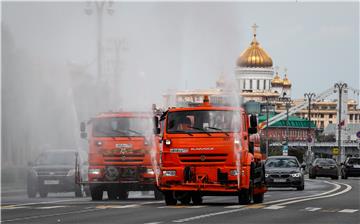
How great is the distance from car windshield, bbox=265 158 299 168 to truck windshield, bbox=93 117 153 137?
48.4 feet

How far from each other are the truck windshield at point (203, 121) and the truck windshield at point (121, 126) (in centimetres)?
504

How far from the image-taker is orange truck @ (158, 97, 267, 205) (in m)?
28.3

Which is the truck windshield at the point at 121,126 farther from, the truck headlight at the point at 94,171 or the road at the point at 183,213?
the road at the point at 183,213

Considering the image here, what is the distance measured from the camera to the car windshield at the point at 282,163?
4783 cm

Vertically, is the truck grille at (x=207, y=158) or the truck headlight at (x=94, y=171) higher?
the truck grille at (x=207, y=158)

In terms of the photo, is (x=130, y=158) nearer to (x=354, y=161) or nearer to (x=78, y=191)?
(x=78, y=191)

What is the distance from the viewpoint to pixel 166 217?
76.4 feet

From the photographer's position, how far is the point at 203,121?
28766mm

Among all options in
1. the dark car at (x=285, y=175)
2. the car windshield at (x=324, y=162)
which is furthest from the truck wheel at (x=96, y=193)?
the car windshield at (x=324, y=162)

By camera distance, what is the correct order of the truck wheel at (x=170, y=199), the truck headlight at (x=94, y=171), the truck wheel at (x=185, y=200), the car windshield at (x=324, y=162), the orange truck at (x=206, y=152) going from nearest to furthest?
1. the orange truck at (x=206, y=152)
2. the truck wheel at (x=170, y=199)
3. the truck wheel at (x=185, y=200)
4. the truck headlight at (x=94, y=171)
5. the car windshield at (x=324, y=162)

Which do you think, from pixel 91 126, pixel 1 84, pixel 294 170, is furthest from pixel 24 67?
pixel 91 126

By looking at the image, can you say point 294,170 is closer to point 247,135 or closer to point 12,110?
point 247,135

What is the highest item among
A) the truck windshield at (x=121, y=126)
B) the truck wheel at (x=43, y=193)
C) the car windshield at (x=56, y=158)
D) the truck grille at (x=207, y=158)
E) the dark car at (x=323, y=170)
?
the truck windshield at (x=121, y=126)

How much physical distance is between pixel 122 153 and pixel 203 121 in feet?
17.9
